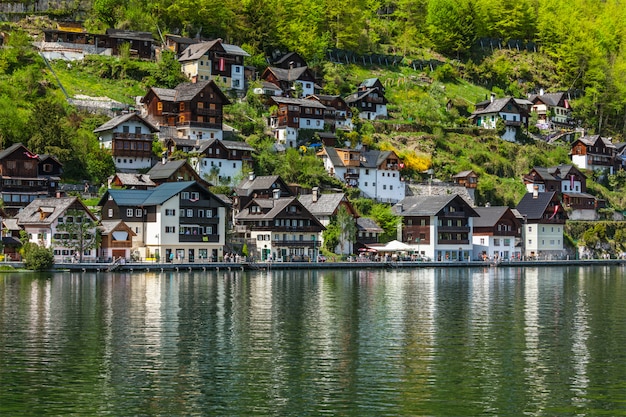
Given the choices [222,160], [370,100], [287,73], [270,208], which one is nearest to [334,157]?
[222,160]

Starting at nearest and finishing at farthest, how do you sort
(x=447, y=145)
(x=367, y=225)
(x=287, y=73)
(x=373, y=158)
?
1. (x=367, y=225)
2. (x=373, y=158)
3. (x=447, y=145)
4. (x=287, y=73)

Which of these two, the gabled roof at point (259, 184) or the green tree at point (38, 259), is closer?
the green tree at point (38, 259)

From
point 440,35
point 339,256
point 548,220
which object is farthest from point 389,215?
point 440,35

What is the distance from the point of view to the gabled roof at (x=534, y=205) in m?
117

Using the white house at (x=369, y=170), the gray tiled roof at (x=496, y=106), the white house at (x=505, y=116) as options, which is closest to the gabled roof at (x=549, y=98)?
the white house at (x=505, y=116)

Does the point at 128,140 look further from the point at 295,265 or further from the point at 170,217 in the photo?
the point at 295,265

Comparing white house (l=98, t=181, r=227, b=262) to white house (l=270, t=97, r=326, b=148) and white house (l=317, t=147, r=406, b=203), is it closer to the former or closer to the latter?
white house (l=317, t=147, r=406, b=203)

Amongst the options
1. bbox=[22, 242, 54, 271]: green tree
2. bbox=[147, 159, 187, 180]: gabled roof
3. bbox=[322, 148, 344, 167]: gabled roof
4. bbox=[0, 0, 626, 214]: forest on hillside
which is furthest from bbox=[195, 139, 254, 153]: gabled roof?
bbox=[22, 242, 54, 271]: green tree

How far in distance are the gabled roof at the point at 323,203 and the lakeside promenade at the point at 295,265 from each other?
7.70 m

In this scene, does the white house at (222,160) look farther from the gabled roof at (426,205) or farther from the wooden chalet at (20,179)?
the gabled roof at (426,205)

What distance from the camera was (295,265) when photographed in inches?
3654

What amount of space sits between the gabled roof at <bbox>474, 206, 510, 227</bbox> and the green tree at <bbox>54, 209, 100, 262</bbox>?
46608 millimetres

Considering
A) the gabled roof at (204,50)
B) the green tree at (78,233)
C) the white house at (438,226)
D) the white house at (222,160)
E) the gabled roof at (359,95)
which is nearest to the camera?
the green tree at (78,233)

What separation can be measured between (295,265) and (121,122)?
997 inches
